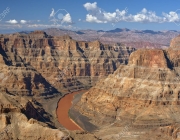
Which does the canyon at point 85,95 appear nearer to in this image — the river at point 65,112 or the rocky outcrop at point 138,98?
the rocky outcrop at point 138,98

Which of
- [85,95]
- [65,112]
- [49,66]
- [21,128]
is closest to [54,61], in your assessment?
[49,66]

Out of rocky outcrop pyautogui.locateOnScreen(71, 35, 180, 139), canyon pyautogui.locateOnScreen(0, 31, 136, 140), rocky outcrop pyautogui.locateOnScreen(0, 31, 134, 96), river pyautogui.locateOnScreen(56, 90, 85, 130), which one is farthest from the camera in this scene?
rocky outcrop pyautogui.locateOnScreen(0, 31, 134, 96)

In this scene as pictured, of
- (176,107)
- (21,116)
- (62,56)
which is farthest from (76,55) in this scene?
(21,116)

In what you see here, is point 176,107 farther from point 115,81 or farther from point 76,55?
point 76,55

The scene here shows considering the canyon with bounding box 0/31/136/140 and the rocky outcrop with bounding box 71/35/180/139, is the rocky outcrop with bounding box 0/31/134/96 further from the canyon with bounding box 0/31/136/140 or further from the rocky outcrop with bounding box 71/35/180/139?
the rocky outcrop with bounding box 71/35/180/139

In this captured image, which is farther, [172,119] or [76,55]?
[76,55]

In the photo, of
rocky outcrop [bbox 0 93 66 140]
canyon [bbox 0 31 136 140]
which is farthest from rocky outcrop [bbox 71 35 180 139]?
rocky outcrop [bbox 0 93 66 140]

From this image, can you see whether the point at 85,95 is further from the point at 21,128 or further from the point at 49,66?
the point at 21,128

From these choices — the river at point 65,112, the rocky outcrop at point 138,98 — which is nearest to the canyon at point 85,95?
Answer: the rocky outcrop at point 138,98
